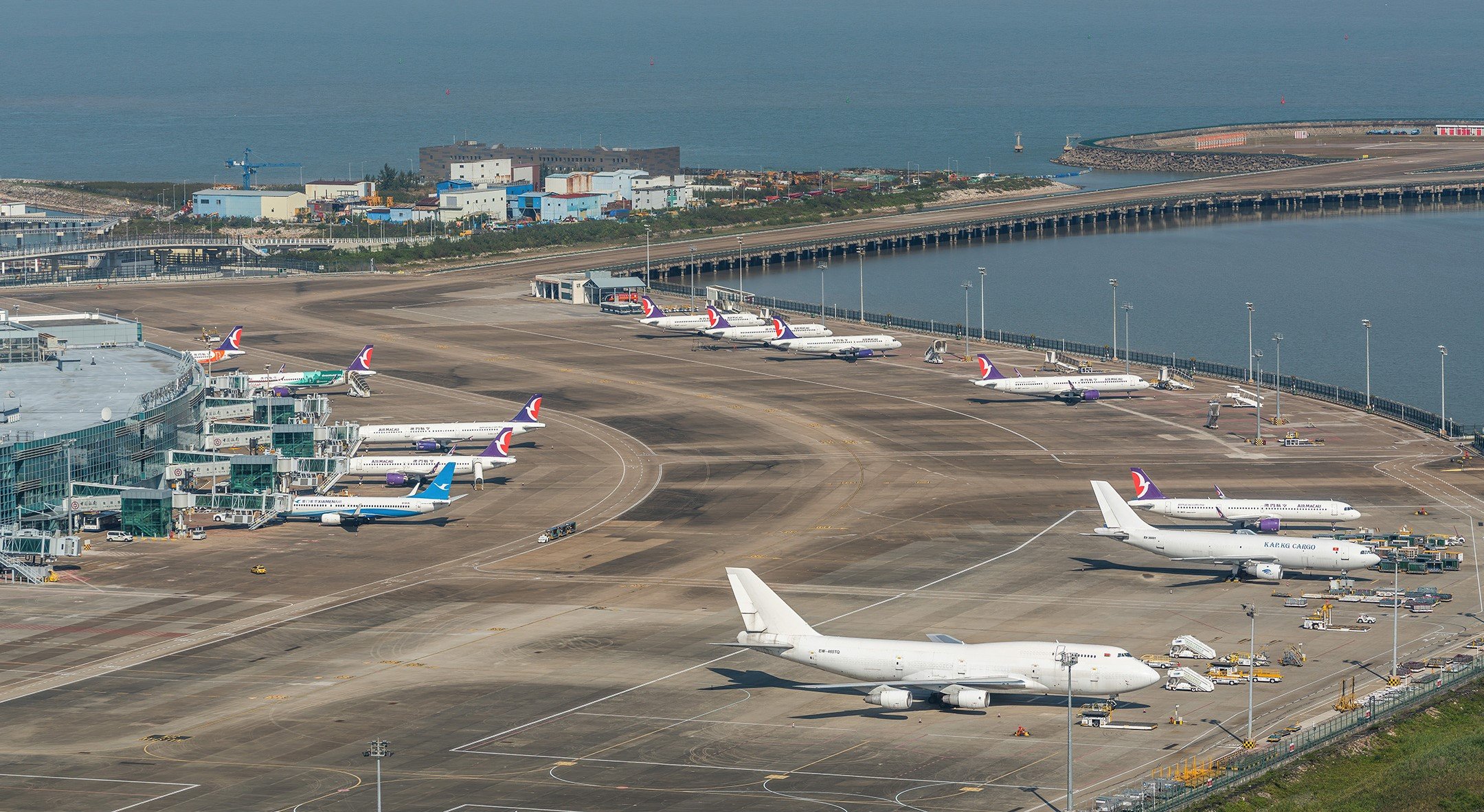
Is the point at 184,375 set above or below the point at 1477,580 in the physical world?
above

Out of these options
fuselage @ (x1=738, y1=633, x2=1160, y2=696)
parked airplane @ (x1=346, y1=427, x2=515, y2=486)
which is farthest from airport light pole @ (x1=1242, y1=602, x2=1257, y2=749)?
parked airplane @ (x1=346, y1=427, x2=515, y2=486)

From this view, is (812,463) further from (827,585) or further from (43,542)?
(43,542)

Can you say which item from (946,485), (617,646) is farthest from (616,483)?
(617,646)

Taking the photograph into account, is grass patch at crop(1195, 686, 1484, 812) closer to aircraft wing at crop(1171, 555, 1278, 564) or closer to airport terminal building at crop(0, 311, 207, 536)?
aircraft wing at crop(1171, 555, 1278, 564)

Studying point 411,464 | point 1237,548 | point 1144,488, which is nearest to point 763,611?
point 1237,548

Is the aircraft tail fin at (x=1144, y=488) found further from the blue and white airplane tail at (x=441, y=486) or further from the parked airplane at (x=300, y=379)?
the parked airplane at (x=300, y=379)

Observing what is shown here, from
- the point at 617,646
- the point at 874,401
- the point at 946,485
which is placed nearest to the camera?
the point at 617,646

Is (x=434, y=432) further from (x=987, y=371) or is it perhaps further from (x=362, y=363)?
(x=987, y=371)
